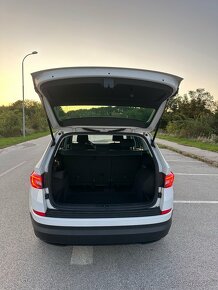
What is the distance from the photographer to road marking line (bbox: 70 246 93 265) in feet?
11.2

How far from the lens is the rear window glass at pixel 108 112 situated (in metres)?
3.92

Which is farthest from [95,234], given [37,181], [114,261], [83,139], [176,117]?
[176,117]

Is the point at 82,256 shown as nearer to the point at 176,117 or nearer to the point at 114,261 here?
the point at 114,261

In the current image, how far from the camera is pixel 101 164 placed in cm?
473

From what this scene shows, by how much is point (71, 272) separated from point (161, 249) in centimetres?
117

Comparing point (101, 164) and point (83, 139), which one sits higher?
point (83, 139)

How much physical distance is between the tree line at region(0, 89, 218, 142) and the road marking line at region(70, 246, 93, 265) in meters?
1.64

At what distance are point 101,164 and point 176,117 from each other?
3844 cm

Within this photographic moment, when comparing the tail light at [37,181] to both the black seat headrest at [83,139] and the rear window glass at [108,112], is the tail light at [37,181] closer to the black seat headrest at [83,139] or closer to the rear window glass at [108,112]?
the rear window glass at [108,112]

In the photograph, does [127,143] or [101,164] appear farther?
[127,143]

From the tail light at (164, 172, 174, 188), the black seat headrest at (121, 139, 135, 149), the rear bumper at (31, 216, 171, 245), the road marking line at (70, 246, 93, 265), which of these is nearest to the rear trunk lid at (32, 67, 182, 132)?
the tail light at (164, 172, 174, 188)

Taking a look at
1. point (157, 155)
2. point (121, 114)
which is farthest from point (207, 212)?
point (121, 114)

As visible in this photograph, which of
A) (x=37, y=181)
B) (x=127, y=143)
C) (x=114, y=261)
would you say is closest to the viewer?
(x=37, y=181)

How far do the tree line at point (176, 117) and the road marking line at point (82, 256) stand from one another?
1.64m
